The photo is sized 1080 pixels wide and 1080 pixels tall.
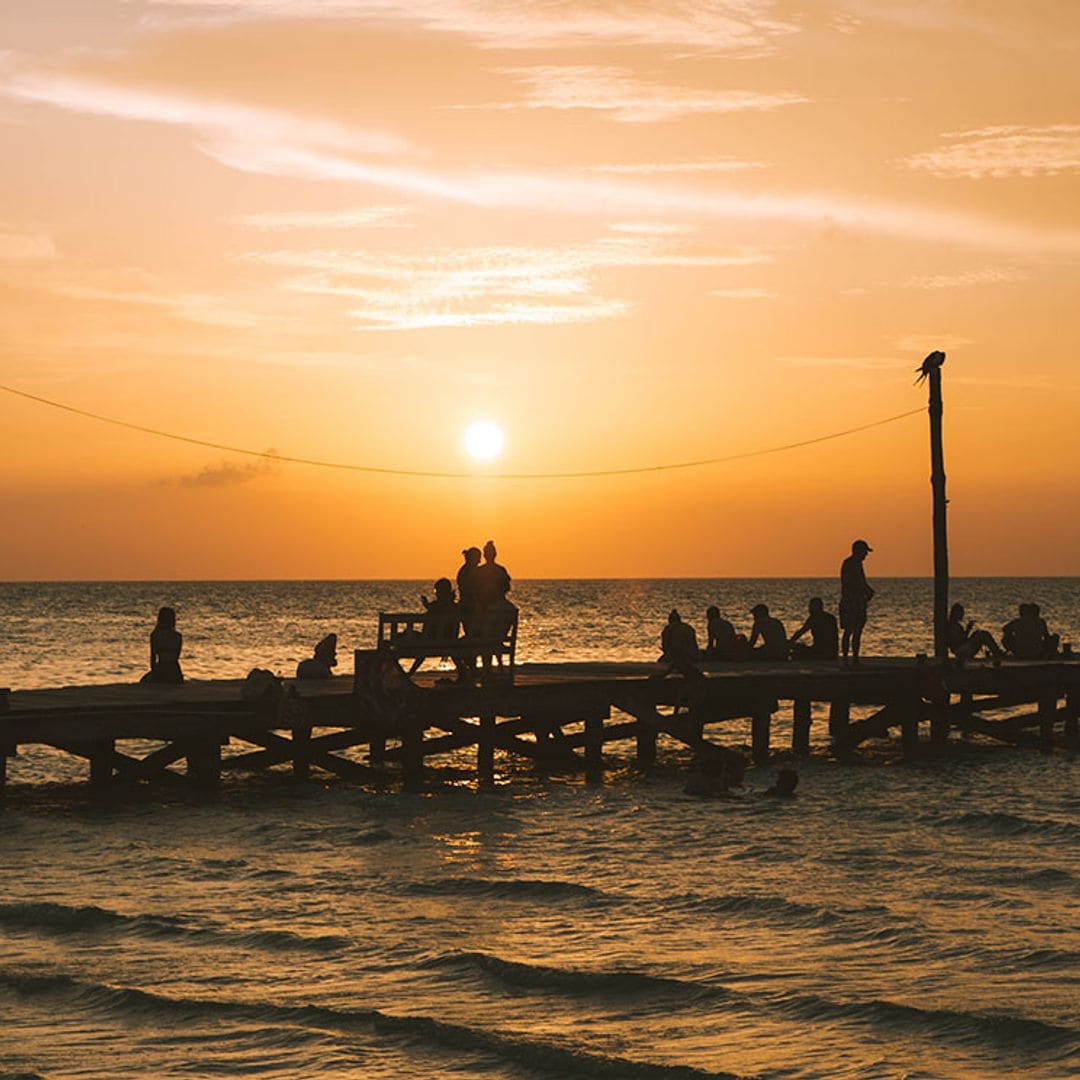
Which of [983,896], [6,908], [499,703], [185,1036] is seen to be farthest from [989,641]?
[185,1036]

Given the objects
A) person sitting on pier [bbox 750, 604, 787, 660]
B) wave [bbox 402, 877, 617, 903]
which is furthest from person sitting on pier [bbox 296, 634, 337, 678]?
wave [bbox 402, 877, 617, 903]

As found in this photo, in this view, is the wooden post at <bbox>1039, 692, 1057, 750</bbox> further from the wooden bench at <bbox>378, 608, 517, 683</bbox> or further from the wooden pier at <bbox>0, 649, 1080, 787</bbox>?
the wooden bench at <bbox>378, 608, 517, 683</bbox>

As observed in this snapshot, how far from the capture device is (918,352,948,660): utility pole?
1243 inches

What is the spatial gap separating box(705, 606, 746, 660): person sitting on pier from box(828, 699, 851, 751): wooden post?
2299 mm

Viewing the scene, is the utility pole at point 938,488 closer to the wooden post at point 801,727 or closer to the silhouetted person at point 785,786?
the wooden post at point 801,727

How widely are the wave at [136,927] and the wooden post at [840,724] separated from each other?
57.3 feet

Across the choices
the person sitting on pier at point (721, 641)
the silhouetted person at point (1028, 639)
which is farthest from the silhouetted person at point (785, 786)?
the silhouetted person at point (1028, 639)

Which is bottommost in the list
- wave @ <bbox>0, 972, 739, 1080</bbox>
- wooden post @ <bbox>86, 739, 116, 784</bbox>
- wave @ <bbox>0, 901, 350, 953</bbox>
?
wave @ <bbox>0, 972, 739, 1080</bbox>

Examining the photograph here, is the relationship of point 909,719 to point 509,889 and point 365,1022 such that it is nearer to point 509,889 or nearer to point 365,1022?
point 509,889

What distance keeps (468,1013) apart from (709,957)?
2.79 m

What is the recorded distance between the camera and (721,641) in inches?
1223

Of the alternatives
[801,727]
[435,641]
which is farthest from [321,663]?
[801,727]

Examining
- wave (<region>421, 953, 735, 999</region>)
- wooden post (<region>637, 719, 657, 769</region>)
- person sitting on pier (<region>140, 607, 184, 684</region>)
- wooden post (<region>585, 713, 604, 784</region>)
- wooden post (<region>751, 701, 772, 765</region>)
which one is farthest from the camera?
wooden post (<region>751, 701, 772, 765</region>)

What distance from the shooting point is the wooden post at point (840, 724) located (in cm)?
3191
